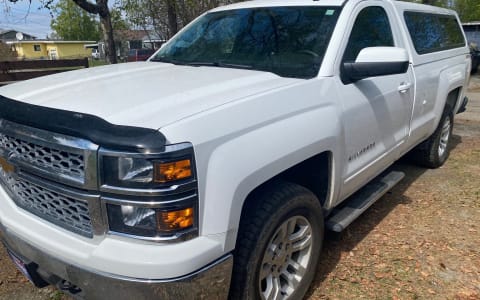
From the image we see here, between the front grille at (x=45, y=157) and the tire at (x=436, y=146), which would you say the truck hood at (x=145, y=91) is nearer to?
the front grille at (x=45, y=157)

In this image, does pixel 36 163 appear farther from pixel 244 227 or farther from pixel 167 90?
pixel 244 227

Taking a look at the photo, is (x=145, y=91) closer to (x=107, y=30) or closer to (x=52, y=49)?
(x=107, y=30)

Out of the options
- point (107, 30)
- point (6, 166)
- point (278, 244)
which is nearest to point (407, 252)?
point (278, 244)

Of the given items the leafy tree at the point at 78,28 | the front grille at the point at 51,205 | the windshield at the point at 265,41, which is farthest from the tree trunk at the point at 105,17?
the leafy tree at the point at 78,28

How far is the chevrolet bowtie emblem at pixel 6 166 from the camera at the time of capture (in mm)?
2128

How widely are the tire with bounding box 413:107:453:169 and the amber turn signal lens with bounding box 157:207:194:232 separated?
13.4 ft

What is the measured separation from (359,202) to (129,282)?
6.71 feet

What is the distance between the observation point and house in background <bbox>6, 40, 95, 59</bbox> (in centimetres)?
6788

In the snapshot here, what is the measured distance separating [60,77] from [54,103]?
812 mm

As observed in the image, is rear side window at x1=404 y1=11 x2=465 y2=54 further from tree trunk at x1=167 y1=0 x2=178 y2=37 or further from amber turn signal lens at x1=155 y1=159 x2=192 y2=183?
tree trunk at x1=167 y1=0 x2=178 y2=37

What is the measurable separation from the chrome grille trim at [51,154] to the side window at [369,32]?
1.91 metres

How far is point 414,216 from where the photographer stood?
3914 millimetres

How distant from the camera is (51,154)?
72.8 inches

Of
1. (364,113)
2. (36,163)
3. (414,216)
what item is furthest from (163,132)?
(414,216)
